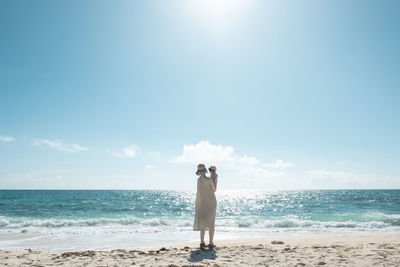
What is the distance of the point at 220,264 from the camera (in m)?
5.18

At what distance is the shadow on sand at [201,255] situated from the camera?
5684mm

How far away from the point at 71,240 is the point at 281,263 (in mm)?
9441

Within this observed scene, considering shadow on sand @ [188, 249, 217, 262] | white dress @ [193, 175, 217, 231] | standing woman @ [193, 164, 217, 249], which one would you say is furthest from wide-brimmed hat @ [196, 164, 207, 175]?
shadow on sand @ [188, 249, 217, 262]

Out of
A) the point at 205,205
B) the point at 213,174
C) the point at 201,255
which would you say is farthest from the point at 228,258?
the point at 213,174

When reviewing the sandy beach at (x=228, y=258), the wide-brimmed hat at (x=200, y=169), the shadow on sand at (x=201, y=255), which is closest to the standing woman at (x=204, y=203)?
the wide-brimmed hat at (x=200, y=169)

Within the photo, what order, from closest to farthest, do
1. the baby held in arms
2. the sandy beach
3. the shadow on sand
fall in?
the sandy beach
the shadow on sand
the baby held in arms

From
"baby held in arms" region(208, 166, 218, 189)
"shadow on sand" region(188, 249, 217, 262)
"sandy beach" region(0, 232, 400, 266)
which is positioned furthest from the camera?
"baby held in arms" region(208, 166, 218, 189)

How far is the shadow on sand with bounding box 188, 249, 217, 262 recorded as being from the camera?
568 cm

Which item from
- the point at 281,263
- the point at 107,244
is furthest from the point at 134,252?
the point at 107,244

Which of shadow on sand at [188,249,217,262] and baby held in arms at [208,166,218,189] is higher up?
baby held in arms at [208,166,218,189]

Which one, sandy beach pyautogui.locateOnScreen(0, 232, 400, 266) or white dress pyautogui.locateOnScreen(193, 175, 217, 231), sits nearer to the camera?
sandy beach pyautogui.locateOnScreen(0, 232, 400, 266)

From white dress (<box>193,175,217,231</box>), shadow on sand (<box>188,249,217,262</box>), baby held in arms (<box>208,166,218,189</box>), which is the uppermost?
baby held in arms (<box>208,166,218,189</box>)

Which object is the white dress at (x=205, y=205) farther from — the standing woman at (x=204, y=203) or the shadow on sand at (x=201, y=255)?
the shadow on sand at (x=201, y=255)

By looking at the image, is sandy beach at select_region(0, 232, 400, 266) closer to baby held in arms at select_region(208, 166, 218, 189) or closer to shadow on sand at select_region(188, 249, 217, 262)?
shadow on sand at select_region(188, 249, 217, 262)
